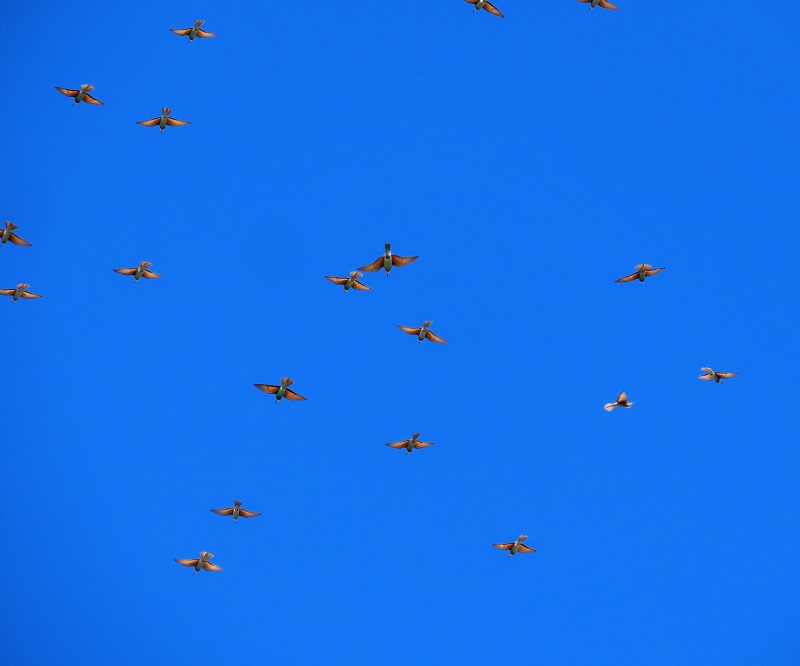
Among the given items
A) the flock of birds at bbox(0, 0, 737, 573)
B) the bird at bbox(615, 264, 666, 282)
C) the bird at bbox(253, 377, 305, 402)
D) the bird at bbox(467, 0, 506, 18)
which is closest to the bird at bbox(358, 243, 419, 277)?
the flock of birds at bbox(0, 0, 737, 573)

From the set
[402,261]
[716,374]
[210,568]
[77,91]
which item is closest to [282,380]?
[402,261]

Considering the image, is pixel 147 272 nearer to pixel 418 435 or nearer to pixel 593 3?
pixel 418 435

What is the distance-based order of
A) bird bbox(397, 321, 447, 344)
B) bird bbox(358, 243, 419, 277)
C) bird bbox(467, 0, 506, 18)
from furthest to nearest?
bird bbox(467, 0, 506, 18) → bird bbox(397, 321, 447, 344) → bird bbox(358, 243, 419, 277)

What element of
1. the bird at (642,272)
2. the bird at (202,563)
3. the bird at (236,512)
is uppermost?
the bird at (642,272)

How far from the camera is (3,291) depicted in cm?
3422

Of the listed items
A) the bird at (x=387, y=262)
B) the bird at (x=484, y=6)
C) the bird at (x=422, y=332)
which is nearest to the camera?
the bird at (x=387, y=262)

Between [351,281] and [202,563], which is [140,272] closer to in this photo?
[351,281]

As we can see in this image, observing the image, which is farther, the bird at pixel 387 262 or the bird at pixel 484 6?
the bird at pixel 484 6

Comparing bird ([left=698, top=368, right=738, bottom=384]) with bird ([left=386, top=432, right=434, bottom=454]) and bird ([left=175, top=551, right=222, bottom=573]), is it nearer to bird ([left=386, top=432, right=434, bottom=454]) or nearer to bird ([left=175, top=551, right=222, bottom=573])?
bird ([left=386, top=432, right=434, bottom=454])

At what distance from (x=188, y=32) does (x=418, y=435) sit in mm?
19341

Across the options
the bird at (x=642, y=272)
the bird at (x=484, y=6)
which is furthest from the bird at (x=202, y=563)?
the bird at (x=484, y=6)

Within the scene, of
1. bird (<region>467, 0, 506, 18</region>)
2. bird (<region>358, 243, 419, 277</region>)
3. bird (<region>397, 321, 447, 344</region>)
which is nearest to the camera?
bird (<region>358, 243, 419, 277</region>)

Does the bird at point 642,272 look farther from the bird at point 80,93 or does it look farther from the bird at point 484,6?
the bird at point 80,93

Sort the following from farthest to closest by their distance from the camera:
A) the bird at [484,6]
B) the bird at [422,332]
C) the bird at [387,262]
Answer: the bird at [484,6] < the bird at [422,332] < the bird at [387,262]
